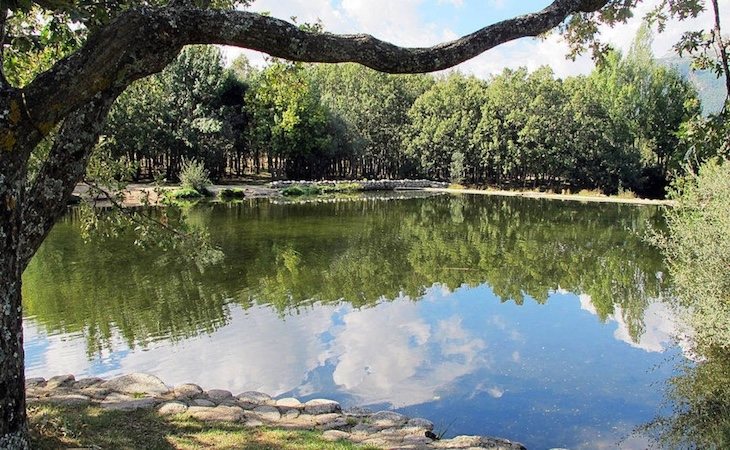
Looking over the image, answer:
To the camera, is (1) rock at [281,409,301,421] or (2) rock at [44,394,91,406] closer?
(2) rock at [44,394,91,406]

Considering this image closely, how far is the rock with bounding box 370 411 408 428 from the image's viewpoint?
6.82m

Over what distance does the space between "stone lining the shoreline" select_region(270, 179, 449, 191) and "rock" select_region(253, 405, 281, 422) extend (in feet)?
122

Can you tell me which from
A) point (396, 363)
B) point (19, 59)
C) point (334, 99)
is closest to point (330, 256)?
point (396, 363)

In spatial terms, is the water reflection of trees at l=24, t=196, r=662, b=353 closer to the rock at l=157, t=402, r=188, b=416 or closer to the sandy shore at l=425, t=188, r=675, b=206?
the rock at l=157, t=402, r=188, b=416

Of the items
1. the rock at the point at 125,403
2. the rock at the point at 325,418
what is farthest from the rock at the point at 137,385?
the rock at the point at 325,418

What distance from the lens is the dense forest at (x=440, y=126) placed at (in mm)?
43812

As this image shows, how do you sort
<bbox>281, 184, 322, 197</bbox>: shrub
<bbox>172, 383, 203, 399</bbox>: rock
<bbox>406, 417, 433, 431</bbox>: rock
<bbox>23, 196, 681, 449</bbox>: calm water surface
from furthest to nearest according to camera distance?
1. <bbox>281, 184, 322, 197</bbox>: shrub
2. <bbox>23, 196, 681, 449</bbox>: calm water surface
3. <bbox>172, 383, 203, 399</bbox>: rock
4. <bbox>406, 417, 433, 431</bbox>: rock

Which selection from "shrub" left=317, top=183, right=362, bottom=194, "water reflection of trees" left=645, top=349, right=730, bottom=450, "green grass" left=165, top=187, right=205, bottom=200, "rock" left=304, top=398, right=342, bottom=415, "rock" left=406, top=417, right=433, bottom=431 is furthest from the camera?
"shrub" left=317, top=183, right=362, bottom=194

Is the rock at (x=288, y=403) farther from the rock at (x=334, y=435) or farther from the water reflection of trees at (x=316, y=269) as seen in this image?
the water reflection of trees at (x=316, y=269)

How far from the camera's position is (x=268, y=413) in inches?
269

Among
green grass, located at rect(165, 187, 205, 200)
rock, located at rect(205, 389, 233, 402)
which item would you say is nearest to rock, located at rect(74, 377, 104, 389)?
rock, located at rect(205, 389, 233, 402)

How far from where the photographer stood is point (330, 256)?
18953mm

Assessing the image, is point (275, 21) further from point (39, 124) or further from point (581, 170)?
point (581, 170)

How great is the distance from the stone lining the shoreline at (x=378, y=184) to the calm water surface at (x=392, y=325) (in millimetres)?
22308
